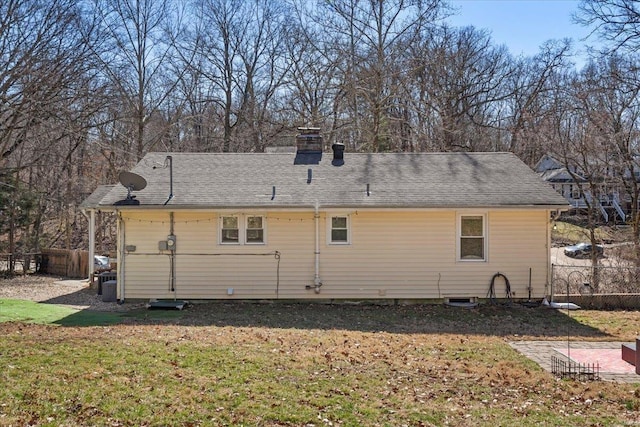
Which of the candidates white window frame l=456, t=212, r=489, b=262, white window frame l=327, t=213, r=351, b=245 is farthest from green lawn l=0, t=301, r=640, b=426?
white window frame l=327, t=213, r=351, b=245

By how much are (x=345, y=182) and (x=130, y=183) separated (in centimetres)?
546

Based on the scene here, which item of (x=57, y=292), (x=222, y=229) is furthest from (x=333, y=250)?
(x=57, y=292)

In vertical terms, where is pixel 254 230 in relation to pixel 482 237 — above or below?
above

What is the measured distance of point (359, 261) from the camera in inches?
559

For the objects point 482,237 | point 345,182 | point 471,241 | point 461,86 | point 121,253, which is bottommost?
point 121,253

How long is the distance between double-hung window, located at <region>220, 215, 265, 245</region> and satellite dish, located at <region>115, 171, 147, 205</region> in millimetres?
Answer: 2096

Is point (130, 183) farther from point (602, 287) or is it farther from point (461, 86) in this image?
point (461, 86)

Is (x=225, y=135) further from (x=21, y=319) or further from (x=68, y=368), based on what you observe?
(x=68, y=368)

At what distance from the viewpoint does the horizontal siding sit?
14.1m

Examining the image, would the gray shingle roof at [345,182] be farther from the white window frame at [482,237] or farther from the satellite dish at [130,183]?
the white window frame at [482,237]

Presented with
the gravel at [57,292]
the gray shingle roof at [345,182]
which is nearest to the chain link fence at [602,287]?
the gray shingle roof at [345,182]

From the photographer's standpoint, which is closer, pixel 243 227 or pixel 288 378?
pixel 288 378

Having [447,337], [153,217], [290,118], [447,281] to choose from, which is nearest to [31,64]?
[153,217]

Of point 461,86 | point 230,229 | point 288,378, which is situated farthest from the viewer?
point 461,86
